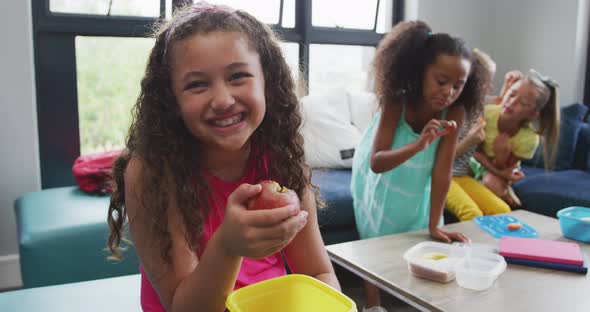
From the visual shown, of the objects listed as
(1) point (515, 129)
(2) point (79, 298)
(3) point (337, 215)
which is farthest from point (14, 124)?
(1) point (515, 129)

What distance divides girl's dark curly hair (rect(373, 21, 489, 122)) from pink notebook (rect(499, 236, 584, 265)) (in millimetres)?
621

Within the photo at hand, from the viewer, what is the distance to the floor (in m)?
2.16

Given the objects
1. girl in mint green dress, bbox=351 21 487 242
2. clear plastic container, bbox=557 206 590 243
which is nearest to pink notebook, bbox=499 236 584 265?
clear plastic container, bbox=557 206 590 243

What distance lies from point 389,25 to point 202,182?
10.4ft

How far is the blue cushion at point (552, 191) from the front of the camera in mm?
2436

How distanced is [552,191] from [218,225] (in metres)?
2.14

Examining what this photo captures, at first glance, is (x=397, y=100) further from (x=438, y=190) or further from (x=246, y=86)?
(x=246, y=86)

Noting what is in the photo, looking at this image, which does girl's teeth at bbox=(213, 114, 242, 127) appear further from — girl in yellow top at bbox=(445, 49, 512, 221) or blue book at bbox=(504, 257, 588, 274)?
girl in yellow top at bbox=(445, 49, 512, 221)

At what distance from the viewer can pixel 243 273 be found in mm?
1033

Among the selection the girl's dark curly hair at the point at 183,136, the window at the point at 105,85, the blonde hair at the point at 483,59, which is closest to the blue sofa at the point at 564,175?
the blonde hair at the point at 483,59

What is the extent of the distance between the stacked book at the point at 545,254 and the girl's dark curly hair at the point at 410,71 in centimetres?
63

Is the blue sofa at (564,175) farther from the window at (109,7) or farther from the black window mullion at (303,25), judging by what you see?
the window at (109,7)

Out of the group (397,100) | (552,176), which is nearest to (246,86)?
(397,100)

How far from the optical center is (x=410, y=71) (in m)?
1.83
